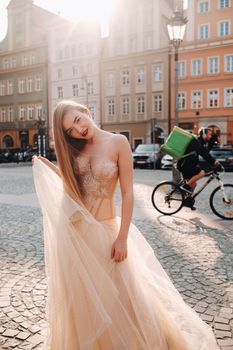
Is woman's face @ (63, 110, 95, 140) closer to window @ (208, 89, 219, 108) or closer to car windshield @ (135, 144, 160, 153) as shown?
car windshield @ (135, 144, 160, 153)

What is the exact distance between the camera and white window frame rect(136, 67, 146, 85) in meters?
41.5

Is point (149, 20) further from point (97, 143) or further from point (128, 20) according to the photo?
point (97, 143)

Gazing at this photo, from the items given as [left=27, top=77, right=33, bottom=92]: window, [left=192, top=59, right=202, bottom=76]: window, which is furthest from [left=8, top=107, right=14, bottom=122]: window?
Result: [left=192, top=59, right=202, bottom=76]: window

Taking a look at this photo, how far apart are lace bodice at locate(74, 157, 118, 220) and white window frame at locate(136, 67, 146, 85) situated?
4071cm

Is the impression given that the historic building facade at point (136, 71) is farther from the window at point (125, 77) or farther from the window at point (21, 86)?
the window at point (21, 86)

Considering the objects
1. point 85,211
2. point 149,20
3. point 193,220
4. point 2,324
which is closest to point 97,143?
point 85,211

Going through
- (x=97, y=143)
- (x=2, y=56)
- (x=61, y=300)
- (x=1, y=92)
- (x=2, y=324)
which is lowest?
(x=2, y=324)

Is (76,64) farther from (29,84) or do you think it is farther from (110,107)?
(29,84)

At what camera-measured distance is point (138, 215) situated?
7645mm

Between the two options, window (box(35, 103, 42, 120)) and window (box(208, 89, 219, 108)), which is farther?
window (box(35, 103, 42, 120))

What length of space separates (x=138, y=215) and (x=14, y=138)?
1785 inches

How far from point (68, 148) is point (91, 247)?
2.04 feet

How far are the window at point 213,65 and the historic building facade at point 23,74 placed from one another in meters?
21.2

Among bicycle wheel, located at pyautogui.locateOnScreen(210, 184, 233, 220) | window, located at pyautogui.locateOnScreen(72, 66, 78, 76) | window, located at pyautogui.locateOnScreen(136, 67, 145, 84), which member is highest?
window, located at pyautogui.locateOnScreen(72, 66, 78, 76)
